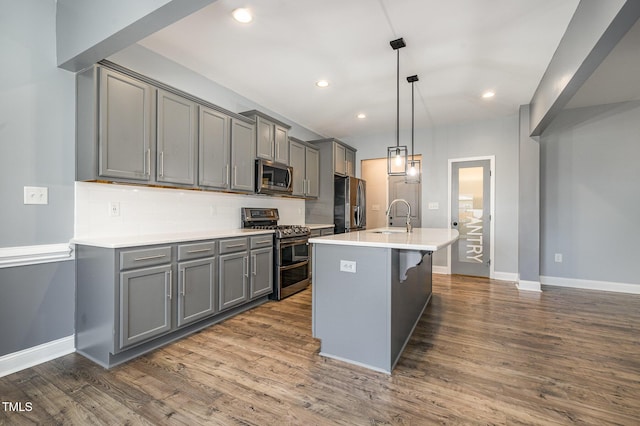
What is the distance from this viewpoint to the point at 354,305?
2176mm

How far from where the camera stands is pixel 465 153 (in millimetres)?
5117

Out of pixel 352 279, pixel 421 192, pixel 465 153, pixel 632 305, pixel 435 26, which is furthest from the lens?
pixel 421 192

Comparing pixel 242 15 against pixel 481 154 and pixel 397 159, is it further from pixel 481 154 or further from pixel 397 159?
pixel 481 154

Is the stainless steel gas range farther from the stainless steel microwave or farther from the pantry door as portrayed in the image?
the pantry door

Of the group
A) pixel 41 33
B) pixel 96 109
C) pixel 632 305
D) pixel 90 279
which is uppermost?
pixel 41 33

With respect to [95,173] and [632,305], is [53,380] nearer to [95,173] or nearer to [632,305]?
[95,173]

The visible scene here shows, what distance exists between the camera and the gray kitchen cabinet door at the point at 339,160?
17.1ft

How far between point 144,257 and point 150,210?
2.54ft

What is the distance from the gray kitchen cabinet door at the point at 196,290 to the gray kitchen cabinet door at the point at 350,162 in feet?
11.4

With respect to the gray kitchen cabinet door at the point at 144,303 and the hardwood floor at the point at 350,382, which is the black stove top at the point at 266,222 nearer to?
the hardwood floor at the point at 350,382

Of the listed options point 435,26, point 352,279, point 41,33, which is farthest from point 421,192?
point 41,33

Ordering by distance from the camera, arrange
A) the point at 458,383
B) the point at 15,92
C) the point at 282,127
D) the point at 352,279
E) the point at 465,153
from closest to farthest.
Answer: the point at 458,383 → the point at 15,92 → the point at 352,279 → the point at 282,127 → the point at 465,153

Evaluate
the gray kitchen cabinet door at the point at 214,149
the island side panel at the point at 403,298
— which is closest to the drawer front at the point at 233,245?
the gray kitchen cabinet door at the point at 214,149

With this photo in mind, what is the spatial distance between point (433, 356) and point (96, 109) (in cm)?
312
